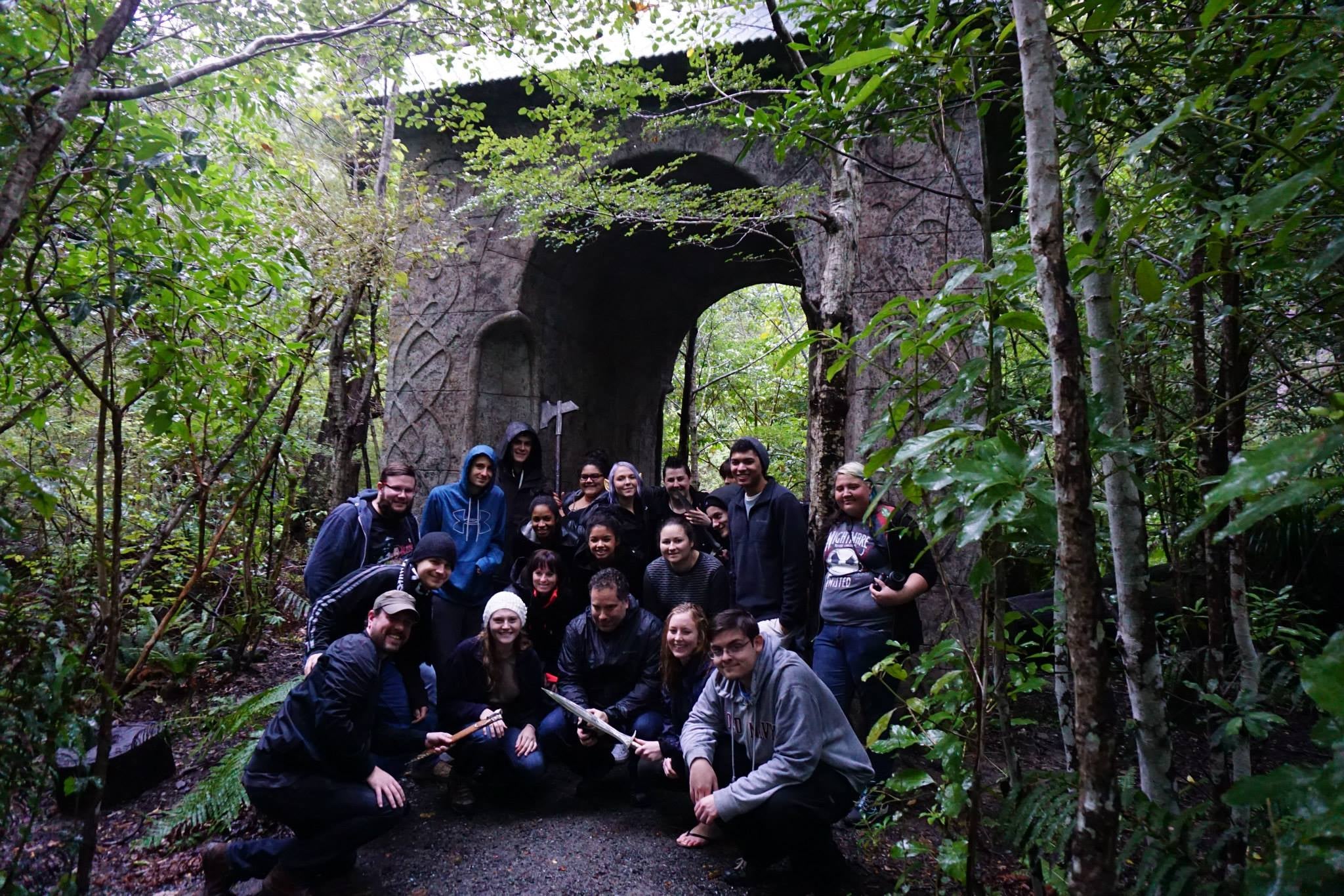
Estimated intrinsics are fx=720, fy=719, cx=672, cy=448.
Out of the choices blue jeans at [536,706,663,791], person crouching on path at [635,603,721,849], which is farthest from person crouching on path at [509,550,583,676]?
person crouching on path at [635,603,721,849]

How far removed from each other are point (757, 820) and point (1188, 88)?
2.55 meters

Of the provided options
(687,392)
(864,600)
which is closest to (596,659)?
A: (864,600)

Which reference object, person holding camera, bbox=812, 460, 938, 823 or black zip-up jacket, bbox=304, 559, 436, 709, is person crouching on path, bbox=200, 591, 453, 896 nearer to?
black zip-up jacket, bbox=304, 559, 436, 709

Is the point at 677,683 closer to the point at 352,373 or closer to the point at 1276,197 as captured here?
the point at 1276,197

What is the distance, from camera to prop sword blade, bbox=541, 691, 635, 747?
317 centimetres

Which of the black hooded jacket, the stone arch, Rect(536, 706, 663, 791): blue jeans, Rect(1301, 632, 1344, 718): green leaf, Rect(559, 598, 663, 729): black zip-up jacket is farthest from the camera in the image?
the stone arch

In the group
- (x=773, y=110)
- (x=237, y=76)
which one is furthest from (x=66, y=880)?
(x=237, y=76)

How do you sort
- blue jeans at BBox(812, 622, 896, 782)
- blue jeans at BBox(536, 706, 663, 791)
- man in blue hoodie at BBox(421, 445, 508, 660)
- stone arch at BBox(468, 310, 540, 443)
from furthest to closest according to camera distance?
stone arch at BBox(468, 310, 540, 443)
man in blue hoodie at BBox(421, 445, 508, 660)
blue jeans at BBox(536, 706, 663, 791)
blue jeans at BBox(812, 622, 896, 782)

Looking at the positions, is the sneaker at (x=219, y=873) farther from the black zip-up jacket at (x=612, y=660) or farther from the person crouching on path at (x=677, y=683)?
the person crouching on path at (x=677, y=683)

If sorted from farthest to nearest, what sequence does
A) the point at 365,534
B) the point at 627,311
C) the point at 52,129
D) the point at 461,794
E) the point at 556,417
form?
the point at 627,311 < the point at 556,417 < the point at 365,534 < the point at 461,794 < the point at 52,129

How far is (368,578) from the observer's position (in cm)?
318

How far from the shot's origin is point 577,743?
11.1 feet

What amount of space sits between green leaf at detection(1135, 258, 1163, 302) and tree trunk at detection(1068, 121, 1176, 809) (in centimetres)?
14

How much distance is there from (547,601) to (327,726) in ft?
4.52
